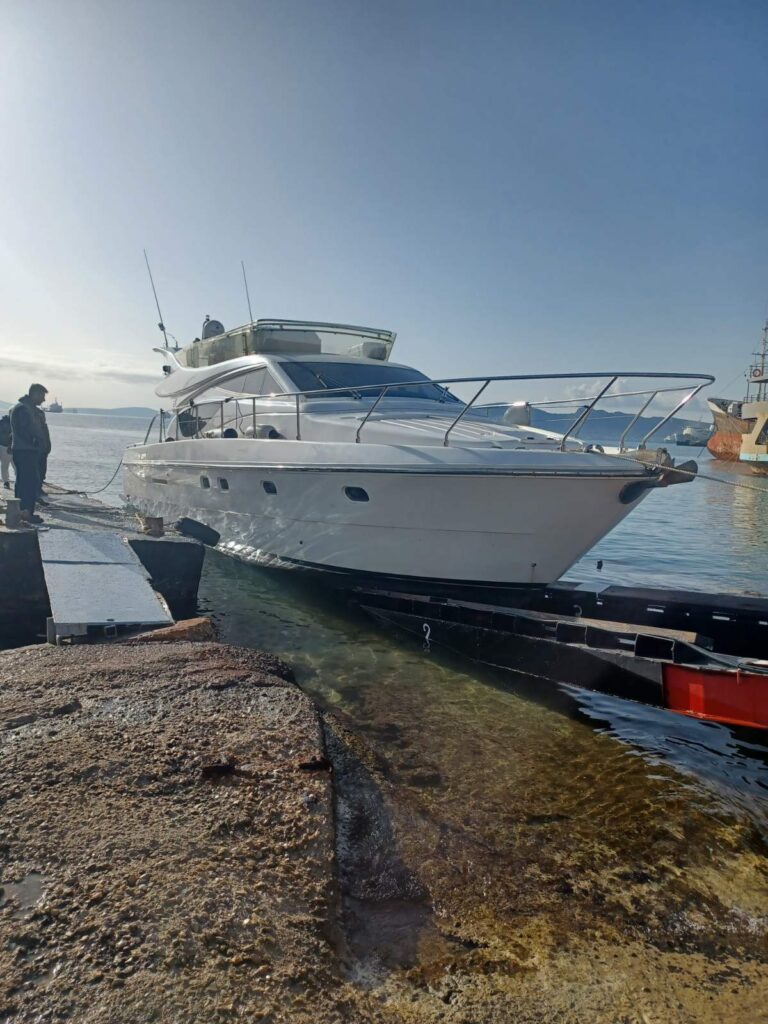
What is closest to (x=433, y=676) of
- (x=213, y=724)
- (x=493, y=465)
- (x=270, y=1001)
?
(x=493, y=465)

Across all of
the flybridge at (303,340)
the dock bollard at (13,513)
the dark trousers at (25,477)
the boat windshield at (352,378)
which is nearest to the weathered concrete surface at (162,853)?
the dock bollard at (13,513)

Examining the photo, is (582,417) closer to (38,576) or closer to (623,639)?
(623,639)

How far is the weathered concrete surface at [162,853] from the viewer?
1770 millimetres

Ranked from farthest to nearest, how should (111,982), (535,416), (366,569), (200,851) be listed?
(535,416) < (366,569) < (200,851) < (111,982)

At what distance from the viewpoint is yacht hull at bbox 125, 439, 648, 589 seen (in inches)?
211

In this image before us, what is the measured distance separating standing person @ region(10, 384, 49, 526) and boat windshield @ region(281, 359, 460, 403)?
124 inches

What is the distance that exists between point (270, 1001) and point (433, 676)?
3.84 metres

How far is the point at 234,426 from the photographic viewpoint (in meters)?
8.66

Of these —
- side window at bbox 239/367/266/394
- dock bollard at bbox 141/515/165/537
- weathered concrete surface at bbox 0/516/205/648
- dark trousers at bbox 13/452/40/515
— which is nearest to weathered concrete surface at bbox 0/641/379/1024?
weathered concrete surface at bbox 0/516/205/648

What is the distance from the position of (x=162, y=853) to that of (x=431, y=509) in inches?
154

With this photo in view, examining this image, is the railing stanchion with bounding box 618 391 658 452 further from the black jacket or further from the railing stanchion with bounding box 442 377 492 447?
the black jacket

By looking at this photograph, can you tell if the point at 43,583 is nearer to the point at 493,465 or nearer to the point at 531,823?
the point at 493,465

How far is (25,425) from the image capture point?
7.85 m

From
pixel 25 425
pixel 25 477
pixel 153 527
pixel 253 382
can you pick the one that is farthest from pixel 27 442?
pixel 253 382
